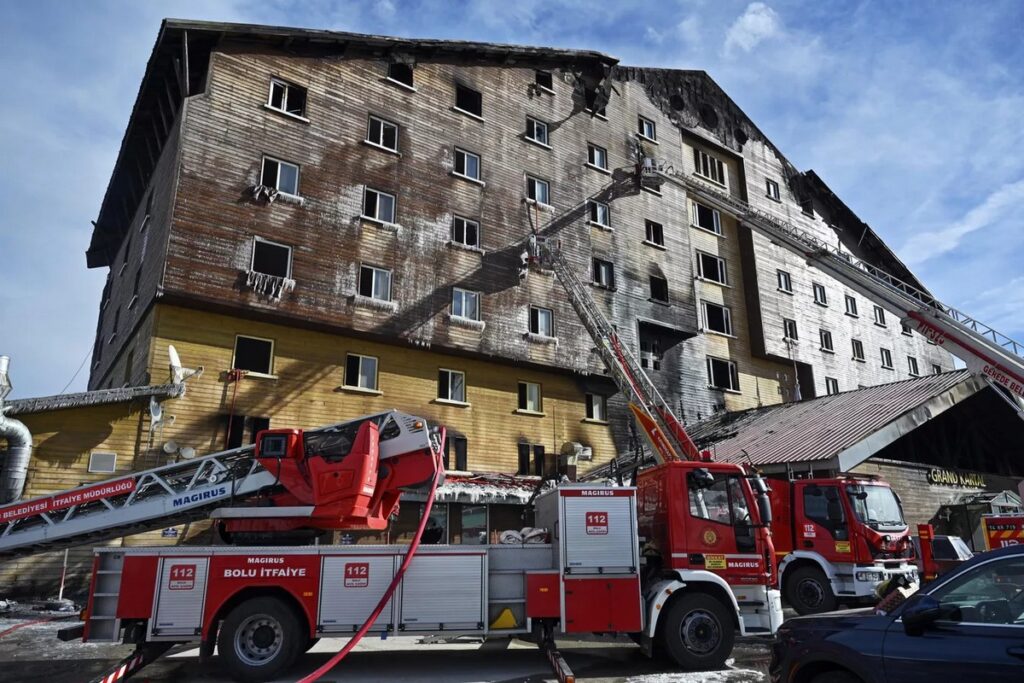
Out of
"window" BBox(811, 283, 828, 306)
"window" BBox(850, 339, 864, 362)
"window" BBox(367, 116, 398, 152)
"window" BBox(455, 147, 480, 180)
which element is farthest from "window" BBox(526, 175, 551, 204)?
"window" BBox(850, 339, 864, 362)

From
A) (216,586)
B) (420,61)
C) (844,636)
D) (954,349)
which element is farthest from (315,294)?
(954,349)

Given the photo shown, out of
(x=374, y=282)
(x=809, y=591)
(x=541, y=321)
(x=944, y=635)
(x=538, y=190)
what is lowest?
(x=809, y=591)

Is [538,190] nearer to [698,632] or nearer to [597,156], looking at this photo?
[597,156]

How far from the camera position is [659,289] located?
30.1 meters

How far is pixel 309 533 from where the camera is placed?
10.4 meters

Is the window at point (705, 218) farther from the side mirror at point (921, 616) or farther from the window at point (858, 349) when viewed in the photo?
the side mirror at point (921, 616)

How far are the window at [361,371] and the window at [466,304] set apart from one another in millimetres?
3591

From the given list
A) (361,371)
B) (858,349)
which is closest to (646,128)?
(858,349)

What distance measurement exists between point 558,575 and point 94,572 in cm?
663

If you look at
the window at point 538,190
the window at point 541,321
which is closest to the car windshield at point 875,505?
the window at point 541,321

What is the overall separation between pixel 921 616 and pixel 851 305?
127 feet

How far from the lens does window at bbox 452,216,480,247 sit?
2489cm

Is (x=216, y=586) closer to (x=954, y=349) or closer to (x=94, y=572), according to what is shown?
(x=94, y=572)

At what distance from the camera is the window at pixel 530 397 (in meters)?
25.6
